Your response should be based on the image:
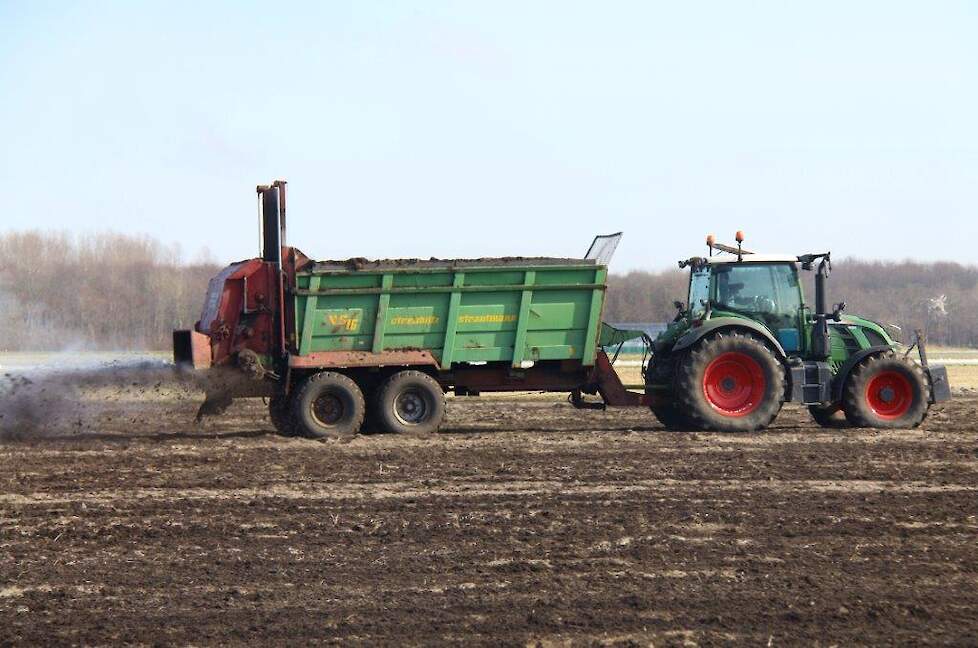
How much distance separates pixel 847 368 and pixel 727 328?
5.35 feet

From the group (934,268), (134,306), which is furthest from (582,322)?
(934,268)

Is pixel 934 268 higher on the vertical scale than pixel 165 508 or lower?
higher

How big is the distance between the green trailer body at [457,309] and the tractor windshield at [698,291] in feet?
4.32

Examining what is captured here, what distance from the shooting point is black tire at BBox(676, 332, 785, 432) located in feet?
50.9

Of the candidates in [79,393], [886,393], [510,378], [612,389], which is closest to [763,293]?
[886,393]

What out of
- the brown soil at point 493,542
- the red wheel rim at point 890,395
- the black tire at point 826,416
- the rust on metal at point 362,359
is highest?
the rust on metal at point 362,359

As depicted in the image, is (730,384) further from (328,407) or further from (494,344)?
(328,407)

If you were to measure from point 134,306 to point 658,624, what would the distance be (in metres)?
35.9

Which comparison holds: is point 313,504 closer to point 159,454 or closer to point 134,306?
point 159,454

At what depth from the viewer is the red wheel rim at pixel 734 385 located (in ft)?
51.3

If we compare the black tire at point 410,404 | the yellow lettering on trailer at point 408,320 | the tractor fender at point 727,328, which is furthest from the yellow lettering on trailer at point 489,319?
the tractor fender at point 727,328

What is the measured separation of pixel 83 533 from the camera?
9055 millimetres

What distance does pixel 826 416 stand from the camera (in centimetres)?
1677

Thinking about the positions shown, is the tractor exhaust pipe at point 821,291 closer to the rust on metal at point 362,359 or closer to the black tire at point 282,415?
the rust on metal at point 362,359
